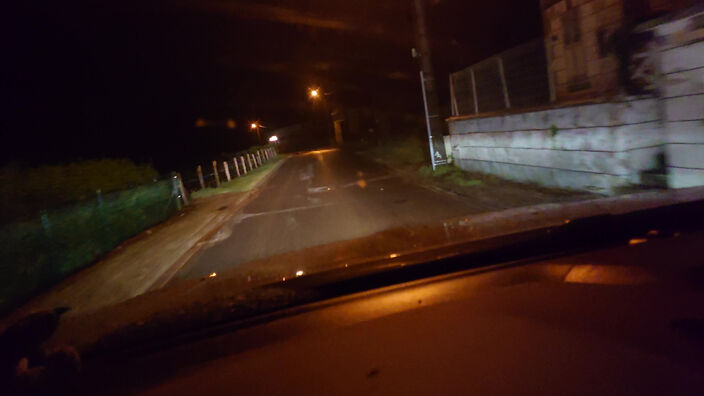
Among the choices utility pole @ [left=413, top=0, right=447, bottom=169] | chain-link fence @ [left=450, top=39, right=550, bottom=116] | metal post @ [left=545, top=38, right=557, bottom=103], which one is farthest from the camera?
Result: utility pole @ [left=413, top=0, right=447, bottom=169]

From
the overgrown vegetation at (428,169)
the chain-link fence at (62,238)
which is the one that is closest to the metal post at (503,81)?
the overgrown vegetation at (428,169)

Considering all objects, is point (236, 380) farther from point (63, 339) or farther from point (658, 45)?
point (658, 45)

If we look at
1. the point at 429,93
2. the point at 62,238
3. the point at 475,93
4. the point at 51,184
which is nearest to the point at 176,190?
the point at 51,184

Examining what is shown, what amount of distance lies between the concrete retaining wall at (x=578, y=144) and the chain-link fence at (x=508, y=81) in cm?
48

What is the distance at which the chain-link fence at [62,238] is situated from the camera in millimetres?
7395

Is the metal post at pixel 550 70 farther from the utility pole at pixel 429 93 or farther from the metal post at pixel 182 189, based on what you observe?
the metal post at pixel 182 189

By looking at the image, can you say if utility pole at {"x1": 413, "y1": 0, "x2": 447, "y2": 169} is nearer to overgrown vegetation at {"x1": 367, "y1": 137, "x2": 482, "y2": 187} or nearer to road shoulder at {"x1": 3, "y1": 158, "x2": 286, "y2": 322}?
overgrown vegetation at {"x1": 367, "y1": 137, "x2": 482, "y2": 187}

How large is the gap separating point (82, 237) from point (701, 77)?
11.1 meters

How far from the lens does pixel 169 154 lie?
4391 cm

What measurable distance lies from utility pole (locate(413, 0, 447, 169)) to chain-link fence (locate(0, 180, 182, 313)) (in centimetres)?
948

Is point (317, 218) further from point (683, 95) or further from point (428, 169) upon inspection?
point (683, 95)

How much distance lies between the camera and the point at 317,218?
10797 millimetres

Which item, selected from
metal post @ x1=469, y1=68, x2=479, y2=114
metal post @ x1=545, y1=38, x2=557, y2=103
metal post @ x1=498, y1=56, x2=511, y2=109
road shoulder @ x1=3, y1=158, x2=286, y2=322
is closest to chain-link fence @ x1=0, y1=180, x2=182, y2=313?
road shoulder @ x1=3, y1=158, x2=286, y2=322

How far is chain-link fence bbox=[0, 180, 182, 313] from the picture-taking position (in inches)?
291
